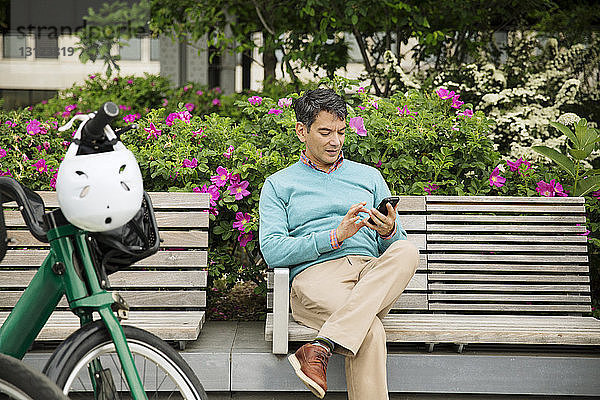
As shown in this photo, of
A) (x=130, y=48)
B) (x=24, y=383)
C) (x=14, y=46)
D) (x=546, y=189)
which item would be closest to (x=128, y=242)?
(x=24, y=383)

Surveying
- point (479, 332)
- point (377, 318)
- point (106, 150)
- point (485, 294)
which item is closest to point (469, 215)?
point (485, 294)

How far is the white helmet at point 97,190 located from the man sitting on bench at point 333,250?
46.1 inches

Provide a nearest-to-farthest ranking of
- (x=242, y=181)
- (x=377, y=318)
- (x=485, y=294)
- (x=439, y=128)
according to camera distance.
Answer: (x=377, y=318), (x=485, y=294), (x=242, y=181), (x=439, y=128)

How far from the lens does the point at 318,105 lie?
123 inches

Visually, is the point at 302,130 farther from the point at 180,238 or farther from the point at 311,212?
the point at 180,238

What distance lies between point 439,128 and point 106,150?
2619 mm

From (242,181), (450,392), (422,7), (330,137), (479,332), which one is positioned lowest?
(450,392)

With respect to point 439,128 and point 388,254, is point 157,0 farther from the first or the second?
point 388,254

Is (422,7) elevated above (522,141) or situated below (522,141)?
above

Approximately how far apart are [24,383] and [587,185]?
10.8 feet

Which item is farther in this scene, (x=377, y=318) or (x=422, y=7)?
Answer: (x=422, y=7)

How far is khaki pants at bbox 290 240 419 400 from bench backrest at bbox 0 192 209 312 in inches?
21.9

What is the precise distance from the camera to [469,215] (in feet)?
11.9

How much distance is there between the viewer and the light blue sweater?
3.02 meters
